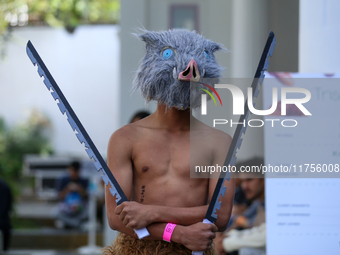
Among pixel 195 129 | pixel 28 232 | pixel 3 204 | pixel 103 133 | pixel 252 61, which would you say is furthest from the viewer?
pixel 103 133

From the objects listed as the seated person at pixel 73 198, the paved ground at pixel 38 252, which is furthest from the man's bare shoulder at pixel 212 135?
the paved ground at pixel 38 252

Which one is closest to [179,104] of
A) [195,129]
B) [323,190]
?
[195,129]

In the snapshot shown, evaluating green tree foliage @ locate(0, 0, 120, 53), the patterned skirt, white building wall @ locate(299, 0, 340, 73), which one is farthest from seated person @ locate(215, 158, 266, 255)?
green tree foliage @ locate(0, 0, 120, 53)

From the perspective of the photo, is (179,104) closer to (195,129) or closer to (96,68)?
(195,129)

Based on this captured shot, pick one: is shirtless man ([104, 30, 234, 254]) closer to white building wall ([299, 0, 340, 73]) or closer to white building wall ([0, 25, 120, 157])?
white building wall ([299, 0, 340, 73])

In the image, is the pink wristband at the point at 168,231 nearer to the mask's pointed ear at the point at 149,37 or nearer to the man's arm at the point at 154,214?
the man's arm at the point at 154,214

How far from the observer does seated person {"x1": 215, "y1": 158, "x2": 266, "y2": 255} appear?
3350 mm

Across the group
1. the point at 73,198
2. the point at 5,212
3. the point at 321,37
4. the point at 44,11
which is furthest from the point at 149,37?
the point at 44,11

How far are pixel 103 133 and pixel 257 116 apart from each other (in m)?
10.7

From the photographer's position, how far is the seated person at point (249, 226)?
3350 millimetres

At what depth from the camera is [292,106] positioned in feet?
6.71

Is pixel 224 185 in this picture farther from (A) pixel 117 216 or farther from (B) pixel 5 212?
(B) pixel 5 212

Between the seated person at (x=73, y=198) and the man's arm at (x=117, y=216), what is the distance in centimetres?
572

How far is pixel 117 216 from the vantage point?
5.43 ft
